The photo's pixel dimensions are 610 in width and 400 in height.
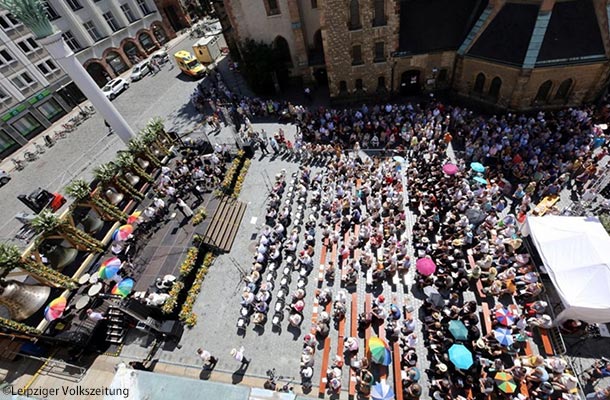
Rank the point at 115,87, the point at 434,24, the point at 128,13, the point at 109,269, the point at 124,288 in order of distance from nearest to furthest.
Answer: the point at 124,288 < the point at 109,269 < the point at 434,24 < the point at 115,87 < the point at 128,13

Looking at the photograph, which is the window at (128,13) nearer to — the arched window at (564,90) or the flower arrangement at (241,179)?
the flower arrangement at (241,179)

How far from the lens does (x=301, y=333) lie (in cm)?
1695

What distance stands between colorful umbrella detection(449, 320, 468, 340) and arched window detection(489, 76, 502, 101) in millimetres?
21896

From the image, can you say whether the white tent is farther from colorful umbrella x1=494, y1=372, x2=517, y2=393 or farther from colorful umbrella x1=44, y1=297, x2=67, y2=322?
colorful umbrella x1=44, y1=297, x2=67, y2=322

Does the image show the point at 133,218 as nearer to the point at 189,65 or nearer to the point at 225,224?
the point at 225,224

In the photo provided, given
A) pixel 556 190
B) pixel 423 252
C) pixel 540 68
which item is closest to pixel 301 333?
pixel 423 252

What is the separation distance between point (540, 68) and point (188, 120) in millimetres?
34535

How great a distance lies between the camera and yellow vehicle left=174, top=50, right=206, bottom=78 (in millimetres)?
41625

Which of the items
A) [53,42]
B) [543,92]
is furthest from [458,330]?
[53,42]

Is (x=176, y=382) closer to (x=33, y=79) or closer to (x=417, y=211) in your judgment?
(x=417, y=211)

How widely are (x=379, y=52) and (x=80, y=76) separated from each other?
2507 cm

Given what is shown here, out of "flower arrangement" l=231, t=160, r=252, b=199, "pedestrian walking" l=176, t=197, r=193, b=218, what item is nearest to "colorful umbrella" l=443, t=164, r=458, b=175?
"flower arrangement" l=231, t=160, r=252, b=199

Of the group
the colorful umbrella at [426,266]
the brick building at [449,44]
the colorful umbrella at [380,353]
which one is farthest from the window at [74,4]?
the colorful umbrella at [380,353]

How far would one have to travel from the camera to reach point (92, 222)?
21.1 meters
